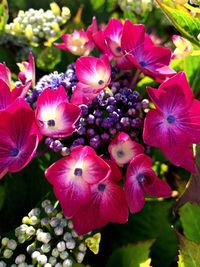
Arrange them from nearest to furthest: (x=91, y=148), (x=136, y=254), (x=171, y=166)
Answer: (x=91, y=148)
(x=136, y=254)
(x=171, y=166)

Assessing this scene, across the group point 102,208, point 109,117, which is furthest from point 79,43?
point 102,208

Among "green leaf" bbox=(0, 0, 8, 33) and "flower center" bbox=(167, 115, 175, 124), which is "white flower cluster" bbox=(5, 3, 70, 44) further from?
"flower center" bbox=(167, 115, 175, 124)

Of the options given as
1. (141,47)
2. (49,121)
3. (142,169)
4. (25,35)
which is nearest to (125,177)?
(142,169)

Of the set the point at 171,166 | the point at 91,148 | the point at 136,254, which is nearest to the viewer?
the point at 91,148

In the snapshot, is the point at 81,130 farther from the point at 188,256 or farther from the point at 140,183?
the point at 188,256

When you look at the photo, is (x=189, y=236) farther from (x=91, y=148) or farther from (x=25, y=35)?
(x=25, y=35)

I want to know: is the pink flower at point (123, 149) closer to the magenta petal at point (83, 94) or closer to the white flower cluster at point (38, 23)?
the magenta petal at point (83, 94)
